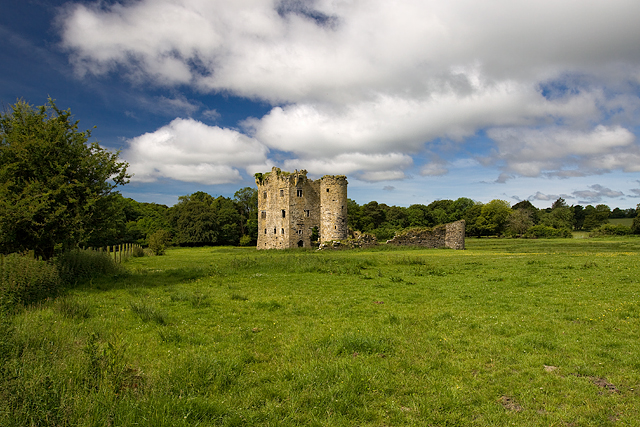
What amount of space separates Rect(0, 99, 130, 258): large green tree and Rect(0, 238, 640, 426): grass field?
143 inches

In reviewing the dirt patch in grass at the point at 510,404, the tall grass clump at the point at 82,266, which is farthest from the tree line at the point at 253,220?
the dirt patch in grass at the point at 510,404

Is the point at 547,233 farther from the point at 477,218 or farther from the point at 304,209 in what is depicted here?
the point at 304,209

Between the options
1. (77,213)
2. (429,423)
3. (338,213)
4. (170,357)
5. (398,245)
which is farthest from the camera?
(338,213)

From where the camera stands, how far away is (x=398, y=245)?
4262cm

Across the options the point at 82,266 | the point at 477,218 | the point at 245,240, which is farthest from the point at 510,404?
the point at 477,218

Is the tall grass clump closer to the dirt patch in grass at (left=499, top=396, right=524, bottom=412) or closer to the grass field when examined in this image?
the grass field

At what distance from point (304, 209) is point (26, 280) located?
3676 cm

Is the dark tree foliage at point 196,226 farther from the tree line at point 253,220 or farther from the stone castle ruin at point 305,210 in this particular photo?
the stone castle ruin at point 305,210

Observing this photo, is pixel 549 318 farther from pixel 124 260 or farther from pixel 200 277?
pixel 124 260

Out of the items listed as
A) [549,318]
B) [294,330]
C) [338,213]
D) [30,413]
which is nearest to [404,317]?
[294,330]

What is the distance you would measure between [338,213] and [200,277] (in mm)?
29914

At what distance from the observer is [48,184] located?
48.3 ft

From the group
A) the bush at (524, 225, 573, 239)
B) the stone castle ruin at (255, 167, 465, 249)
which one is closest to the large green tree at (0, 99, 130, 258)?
the stone castle ruin at (255, 167, 465, 249)

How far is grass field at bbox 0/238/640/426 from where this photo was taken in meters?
4.84
